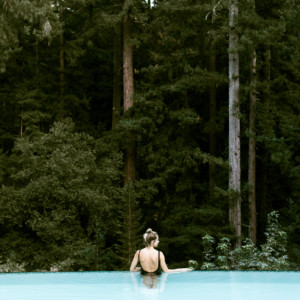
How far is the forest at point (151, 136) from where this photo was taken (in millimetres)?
17750

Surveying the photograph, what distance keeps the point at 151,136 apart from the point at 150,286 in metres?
12.3

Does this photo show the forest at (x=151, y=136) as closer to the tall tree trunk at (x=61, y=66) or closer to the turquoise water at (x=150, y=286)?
the tall tree trunk at (x=61, y=66)

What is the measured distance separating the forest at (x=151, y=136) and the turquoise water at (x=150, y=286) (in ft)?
9.73

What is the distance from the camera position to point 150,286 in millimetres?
8992

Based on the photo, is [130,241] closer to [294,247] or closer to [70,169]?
[70,169]

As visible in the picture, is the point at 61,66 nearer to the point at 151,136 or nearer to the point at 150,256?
the point at 151,136

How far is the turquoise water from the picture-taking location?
9.22 metres

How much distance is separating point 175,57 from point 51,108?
18.9 feet

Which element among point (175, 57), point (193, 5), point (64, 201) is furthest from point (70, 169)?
point (193, 5)

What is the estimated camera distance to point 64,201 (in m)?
18.1

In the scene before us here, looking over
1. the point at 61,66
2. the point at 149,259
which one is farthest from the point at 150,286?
the point at 61,66

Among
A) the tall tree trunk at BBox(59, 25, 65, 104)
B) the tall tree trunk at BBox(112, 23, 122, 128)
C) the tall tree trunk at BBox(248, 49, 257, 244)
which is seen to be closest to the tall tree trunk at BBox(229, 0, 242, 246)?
the tall tree trunk at BBox(248, 49, 257, 244)

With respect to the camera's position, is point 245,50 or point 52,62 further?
point 52,62

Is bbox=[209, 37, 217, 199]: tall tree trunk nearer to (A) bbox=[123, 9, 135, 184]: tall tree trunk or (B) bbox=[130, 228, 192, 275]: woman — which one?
(A) bbox=[123, 9, 135, 184]: tall tree trunk
